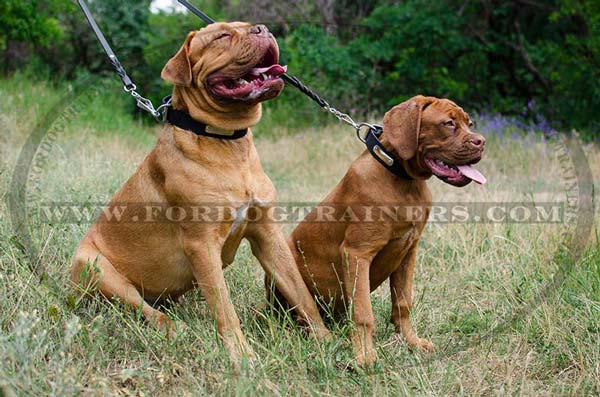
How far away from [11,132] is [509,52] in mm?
9522

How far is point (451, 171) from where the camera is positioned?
3.61m

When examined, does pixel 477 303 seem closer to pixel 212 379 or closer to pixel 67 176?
pixel 212 379

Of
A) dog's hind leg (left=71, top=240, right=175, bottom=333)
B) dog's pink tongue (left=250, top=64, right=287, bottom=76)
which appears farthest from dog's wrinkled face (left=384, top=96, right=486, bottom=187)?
dog's hind leg (left=71, top=240, right=175, bottom=333)

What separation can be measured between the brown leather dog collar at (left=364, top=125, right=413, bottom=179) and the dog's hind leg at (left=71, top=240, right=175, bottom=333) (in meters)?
1.46

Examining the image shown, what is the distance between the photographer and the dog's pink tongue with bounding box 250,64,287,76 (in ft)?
11.9

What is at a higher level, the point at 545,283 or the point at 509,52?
the point at 545,283

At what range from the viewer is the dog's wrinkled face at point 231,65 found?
3594 mm

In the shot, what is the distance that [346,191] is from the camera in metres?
3.95

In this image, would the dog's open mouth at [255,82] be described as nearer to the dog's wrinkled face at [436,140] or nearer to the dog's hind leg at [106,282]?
the dog's wrinkled face at [436,140]

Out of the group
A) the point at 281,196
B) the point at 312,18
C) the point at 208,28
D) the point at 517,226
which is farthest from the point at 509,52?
the point at 208,28

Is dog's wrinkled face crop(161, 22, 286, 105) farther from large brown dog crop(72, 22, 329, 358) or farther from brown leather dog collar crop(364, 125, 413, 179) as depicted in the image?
brown leather dog collar crop(364, 125, 413, 179)

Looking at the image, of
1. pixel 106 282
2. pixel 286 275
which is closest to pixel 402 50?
pixel 286 275

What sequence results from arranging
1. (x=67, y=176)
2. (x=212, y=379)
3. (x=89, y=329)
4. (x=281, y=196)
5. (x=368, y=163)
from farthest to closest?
1. (x=281, y=196)
2. (x=67, y=176)
3. (x=368, y=163)
4. (x=89, y=329)
5. (x=212, y=379)

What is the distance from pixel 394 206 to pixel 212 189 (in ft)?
3.16
